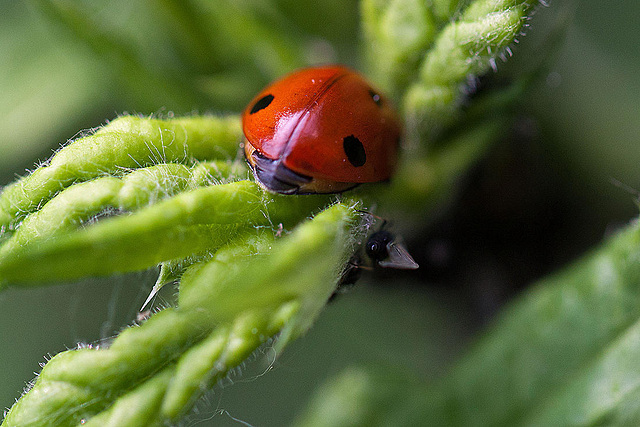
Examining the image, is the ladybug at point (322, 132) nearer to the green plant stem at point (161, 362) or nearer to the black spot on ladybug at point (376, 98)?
the black spot on ladybug at point (376, 98)

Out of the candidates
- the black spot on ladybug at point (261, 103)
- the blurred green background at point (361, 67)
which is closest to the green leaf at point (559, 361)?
the blurred green background at point (361, 67)

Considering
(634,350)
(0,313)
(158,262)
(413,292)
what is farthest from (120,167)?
(0,313)

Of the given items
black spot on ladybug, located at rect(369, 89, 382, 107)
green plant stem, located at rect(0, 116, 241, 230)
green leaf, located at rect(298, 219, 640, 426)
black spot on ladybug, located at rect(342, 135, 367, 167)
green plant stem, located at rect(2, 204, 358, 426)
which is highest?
green plant stem, located at rect(0, 116, 241, 230)

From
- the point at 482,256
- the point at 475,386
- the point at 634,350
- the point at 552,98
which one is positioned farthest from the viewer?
the point at 552,98

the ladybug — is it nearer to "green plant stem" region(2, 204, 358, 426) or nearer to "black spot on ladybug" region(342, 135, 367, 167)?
"black spot on ladybug" region(342, 135, 367, 167)

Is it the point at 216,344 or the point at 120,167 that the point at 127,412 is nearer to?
the point at 216,344

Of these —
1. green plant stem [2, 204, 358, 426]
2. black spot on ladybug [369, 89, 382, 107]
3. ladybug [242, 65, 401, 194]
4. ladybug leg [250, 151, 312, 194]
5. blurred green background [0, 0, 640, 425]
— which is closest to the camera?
green plant stem [2, 204, 358, 426]

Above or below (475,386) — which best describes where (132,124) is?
above

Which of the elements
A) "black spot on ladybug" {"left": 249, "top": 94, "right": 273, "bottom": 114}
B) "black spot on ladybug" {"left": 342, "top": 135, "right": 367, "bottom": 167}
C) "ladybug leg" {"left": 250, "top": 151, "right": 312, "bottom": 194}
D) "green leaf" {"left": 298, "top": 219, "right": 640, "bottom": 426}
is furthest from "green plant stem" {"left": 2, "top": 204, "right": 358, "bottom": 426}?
"green leaf" {"left": 298, "top": 219, "right": 640, "bottom": 426}
